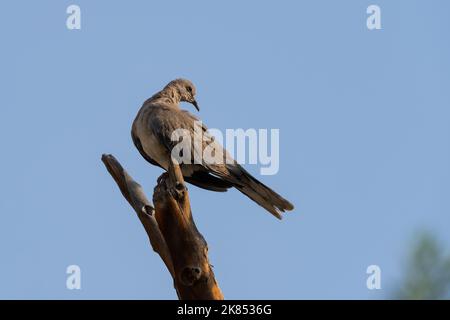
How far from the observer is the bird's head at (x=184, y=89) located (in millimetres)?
11278

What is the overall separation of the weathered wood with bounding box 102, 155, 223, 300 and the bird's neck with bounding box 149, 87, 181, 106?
7.47ft

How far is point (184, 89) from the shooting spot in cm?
1138

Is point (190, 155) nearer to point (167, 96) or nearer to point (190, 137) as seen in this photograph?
point (190, 137)

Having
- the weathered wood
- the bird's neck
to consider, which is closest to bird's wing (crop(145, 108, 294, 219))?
the bird's neck

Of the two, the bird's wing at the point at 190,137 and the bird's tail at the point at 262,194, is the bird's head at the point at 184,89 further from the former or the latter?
the bird's tail at the point at 262,194

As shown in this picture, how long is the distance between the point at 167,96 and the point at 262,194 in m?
1.75

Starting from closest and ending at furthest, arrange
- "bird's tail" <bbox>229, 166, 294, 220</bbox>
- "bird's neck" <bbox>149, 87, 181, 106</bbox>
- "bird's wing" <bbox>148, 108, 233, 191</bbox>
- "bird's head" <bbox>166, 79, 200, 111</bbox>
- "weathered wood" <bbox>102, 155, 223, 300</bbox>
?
"weathered wood" <bbox>102, 155, 223, 300</bbox> → "bird's tail" <bbox>229, 166, 294, 220</bbox> → "bird's wing" <bbox>148, 108, 233, 191</bbox> → "bird's neck" <bbox>149, 87, 181, 106</bbox> → "bird's head" <bbox>166, 79, 200, 111</bbox>

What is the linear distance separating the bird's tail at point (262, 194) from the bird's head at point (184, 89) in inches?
58.5

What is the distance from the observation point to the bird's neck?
11.0 meters

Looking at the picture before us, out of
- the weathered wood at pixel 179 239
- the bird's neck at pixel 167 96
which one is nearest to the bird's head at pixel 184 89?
the bird's neck at pixel 167 96

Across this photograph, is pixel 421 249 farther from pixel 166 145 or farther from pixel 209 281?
pixel 209 281

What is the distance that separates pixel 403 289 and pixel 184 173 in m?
7.35

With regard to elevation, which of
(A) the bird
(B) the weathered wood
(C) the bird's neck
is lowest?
(B) the weathered wood

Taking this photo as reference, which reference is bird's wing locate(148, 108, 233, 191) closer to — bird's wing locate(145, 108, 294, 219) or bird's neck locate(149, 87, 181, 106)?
bird's wing locate(145, 108, 294, 219)
